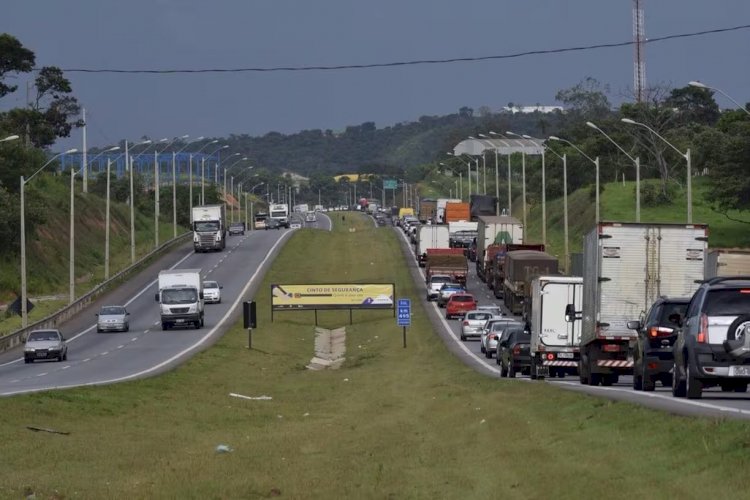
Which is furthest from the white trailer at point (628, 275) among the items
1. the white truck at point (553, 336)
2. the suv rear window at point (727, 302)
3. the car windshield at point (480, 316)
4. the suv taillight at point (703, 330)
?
the car windshield at point (480, 316)

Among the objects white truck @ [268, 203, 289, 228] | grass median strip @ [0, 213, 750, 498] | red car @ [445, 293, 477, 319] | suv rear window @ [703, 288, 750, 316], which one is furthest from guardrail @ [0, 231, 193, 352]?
white truck @ [268, 203, 289, 228]

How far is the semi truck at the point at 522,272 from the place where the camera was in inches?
2943

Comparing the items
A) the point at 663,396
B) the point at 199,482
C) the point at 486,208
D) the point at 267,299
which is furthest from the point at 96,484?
the point at 486,208

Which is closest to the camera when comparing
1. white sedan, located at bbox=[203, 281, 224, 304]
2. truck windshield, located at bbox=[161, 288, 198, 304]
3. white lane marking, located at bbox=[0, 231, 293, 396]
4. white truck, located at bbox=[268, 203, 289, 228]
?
white lane marking, located at bbox=[0, 231, 293, 396]

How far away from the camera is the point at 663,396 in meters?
23.5

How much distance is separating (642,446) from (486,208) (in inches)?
4505

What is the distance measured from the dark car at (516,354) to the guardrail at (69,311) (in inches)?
1081

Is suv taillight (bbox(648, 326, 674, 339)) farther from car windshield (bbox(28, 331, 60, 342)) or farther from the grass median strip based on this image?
car windshield (bbox(28, 331, 60, 342))

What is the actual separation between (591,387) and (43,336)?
31802 millimetres

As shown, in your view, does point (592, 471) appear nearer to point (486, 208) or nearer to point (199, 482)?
point (199, 482)

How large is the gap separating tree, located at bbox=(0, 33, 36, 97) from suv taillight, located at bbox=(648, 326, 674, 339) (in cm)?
10456

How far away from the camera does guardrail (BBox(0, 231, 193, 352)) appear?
64750 mm

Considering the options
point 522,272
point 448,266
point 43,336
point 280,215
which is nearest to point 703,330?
point 43,336

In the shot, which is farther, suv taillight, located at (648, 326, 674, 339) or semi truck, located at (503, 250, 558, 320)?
semi truck, located at (503, 250, 558, 320)
